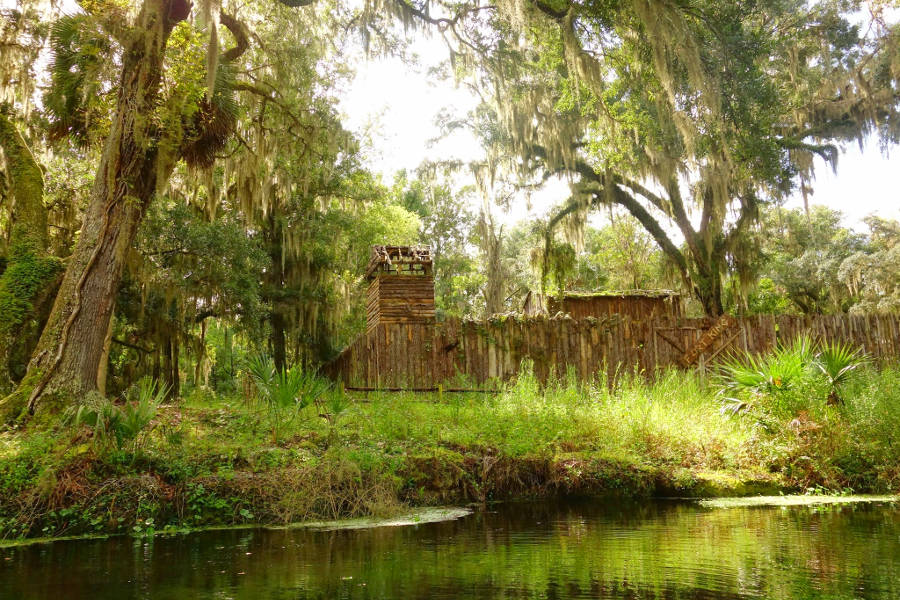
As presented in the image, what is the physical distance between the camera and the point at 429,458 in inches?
298

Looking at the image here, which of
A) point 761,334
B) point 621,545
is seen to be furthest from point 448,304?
point 621,545

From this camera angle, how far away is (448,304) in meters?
39.1

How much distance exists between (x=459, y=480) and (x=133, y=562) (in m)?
3.75

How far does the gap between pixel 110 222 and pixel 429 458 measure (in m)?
5.70

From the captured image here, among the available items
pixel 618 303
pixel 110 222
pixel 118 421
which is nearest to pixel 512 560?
pixel 118 421

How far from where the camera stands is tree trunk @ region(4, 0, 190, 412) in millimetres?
8656

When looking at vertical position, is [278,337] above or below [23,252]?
below

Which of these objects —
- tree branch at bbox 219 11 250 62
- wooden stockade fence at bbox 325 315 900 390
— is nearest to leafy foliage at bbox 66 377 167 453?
wooden stockade fence at bbox 325 315 900 390

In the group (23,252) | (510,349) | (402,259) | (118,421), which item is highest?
(402,259)

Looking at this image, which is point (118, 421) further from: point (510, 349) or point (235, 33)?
point (510, 349)

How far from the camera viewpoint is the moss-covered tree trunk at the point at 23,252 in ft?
32.7

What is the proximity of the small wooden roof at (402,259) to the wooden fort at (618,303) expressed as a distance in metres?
7.15

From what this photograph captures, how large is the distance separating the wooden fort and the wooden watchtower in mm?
7191

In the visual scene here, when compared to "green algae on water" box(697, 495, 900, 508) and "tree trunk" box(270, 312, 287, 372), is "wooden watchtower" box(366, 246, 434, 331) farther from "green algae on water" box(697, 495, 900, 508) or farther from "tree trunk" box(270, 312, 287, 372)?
"green algae on water" box(697, 495, 900, 508)
